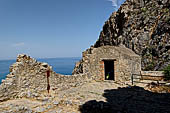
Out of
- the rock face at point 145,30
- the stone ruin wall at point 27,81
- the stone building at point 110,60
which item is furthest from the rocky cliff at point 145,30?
the stone ruin wall at point 27,81

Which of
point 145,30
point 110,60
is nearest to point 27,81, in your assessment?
point 110,60

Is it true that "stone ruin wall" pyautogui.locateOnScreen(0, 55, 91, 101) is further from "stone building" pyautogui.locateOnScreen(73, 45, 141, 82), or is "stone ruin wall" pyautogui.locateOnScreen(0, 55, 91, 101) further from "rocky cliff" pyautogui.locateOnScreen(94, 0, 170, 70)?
"rocky cliff" pyautogui.locateOnScreen(94, 0, 170, 70)

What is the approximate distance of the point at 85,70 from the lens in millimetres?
12945

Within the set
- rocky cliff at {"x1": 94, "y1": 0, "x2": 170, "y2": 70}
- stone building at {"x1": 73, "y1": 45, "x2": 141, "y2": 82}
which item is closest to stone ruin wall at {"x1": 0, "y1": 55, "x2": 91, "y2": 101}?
stone building at {"x1": 73, "y1": 45, "x2": 141, "y2": 82}

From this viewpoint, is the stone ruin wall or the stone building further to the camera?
the stone building

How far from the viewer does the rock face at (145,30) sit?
20844 mm

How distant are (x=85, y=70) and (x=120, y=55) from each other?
3.85m

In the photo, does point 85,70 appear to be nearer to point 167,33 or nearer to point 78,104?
point 78,104

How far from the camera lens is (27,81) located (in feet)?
24.8

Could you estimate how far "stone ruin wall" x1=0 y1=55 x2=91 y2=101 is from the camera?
21.6ft

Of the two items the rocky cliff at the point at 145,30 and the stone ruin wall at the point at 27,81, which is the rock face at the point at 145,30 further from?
the stone ruin wall at the point at 27,81

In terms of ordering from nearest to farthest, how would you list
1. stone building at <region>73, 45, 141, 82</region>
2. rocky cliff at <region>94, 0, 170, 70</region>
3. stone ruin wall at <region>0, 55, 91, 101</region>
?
1. stone ruin wall at <region>0, 55, 91, 101</region>
2. stone building at <region>73, 45, 141, 82</region>
3. rocky cliff at <region>94, 0, 170, 70</region>

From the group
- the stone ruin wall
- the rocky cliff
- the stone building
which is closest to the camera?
the stone ruin wall

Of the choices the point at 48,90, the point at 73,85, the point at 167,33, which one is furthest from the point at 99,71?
the point at 167,33
